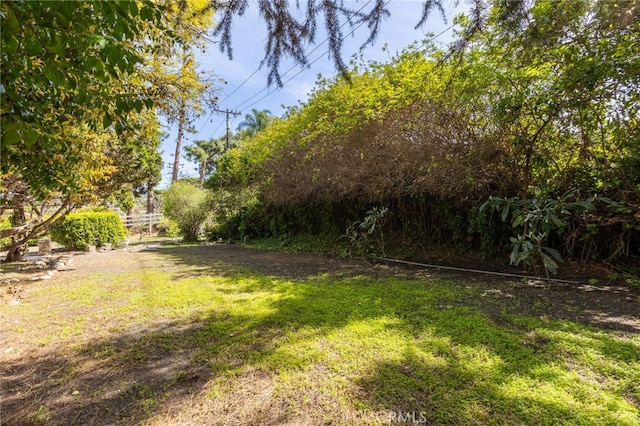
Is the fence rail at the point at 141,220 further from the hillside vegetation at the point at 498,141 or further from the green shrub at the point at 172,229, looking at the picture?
the hillside vegetation at the point at 498,141

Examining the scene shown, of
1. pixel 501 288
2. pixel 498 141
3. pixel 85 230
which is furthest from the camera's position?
pixel 85 230

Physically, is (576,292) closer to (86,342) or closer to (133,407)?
(133,407)

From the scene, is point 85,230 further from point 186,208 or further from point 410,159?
point 410,159

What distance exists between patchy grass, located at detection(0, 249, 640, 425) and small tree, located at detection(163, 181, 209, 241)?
9.34 m

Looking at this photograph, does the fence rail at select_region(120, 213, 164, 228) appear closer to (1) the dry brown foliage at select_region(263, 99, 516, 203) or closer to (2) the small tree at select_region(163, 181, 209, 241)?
(2) the small tree at select_region(163, 181, 209, 241)

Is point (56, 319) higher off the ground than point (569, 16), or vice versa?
point (569, 16)

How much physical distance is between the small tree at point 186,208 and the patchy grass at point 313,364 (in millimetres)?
9336

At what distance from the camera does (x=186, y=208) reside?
12.5 meters

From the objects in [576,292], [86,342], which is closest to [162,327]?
[86,342]

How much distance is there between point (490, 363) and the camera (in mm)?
1938

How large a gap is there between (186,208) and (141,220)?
7.12 meters

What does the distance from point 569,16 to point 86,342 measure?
5.85 m

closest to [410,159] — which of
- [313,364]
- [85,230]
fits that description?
[313,364]

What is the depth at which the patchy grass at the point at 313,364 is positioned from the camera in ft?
5.16
